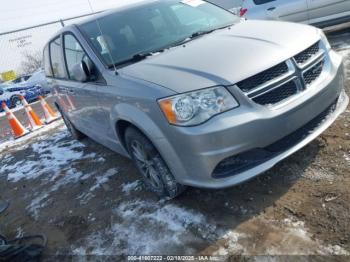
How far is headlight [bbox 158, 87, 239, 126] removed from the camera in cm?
264

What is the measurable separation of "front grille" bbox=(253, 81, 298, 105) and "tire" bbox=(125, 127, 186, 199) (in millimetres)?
1014

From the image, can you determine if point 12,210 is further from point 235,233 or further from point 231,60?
point 231,60

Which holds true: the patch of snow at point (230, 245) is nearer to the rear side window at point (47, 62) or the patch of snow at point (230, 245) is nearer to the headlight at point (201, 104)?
the headlight at point (201, 104)

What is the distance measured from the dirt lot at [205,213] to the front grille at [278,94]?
86cm

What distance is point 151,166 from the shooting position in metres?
3.33

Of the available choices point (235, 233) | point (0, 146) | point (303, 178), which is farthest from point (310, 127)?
point (0, 146)

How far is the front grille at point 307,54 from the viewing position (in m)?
2.97

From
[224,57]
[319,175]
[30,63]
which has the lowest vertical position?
[319,175]

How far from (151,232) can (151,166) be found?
1.98 feet

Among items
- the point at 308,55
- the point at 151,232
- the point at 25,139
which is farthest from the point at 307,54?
the point at 25,139

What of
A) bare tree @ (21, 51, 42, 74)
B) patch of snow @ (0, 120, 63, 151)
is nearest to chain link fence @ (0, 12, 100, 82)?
bare tree @ (21, 51, 42, 74)

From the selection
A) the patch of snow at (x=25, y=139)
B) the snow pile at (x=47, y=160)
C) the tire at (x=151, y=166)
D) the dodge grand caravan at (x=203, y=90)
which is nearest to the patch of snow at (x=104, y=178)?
the dodge grand caravan at (x=203, y=90)

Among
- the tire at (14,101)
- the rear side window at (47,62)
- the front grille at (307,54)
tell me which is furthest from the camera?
the tire at (14,101)

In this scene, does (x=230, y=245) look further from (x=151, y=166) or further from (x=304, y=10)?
(x=304, y=10)
